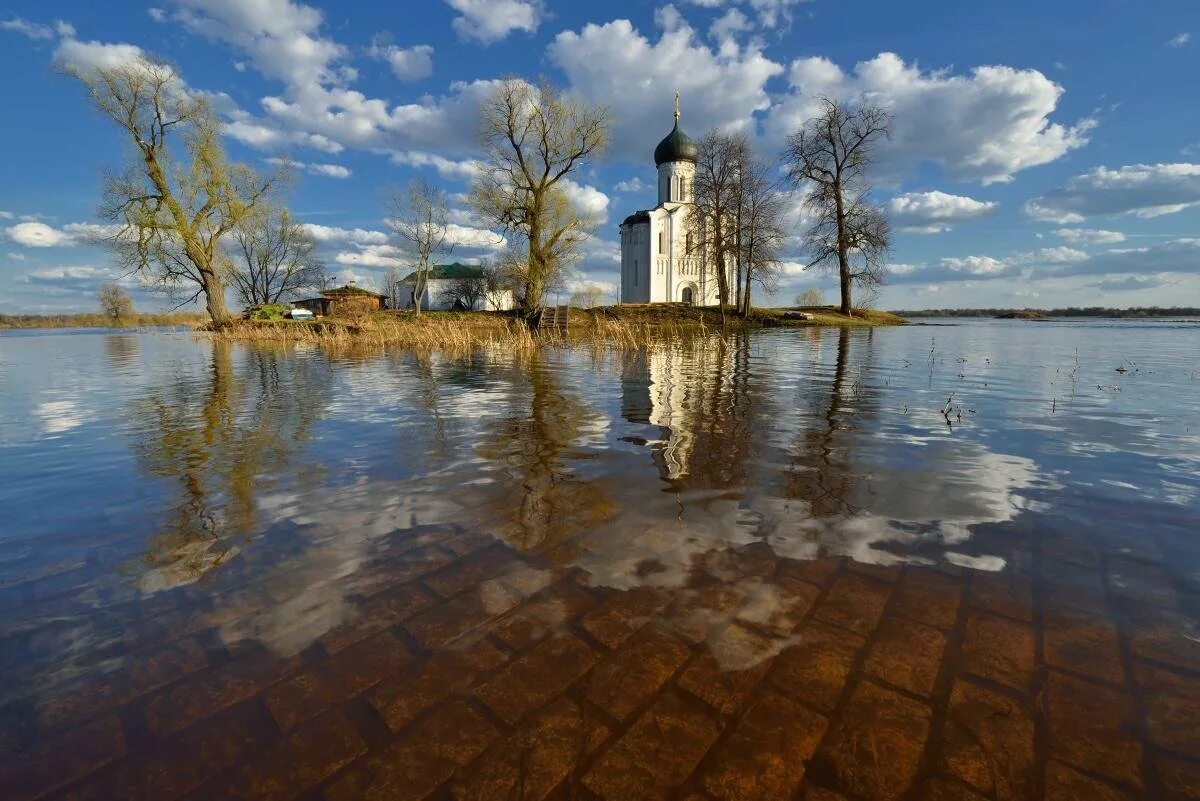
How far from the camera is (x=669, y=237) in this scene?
184 feet

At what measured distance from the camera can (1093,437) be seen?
5586 millimetres

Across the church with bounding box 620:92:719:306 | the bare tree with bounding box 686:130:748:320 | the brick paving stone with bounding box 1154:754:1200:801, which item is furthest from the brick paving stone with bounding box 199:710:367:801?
the church with bounding box 620:92:719:306

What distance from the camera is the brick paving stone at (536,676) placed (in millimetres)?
1876

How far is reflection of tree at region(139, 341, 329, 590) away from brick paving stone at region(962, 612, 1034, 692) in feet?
12.2

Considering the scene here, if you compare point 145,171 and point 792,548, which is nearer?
point 792,548

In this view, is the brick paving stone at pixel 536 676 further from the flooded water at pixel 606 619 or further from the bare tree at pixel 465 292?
the bare tree at pixel 465 292

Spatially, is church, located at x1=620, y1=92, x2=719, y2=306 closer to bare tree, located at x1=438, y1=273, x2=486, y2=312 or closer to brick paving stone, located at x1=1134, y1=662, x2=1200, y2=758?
bare tree, located at x1=438, y1=273, x2=486, y2=312

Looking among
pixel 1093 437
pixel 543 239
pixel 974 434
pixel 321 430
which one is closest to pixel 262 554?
pixel 321 430

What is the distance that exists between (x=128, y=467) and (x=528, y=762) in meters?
5.36

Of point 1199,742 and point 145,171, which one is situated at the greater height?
point 145,171

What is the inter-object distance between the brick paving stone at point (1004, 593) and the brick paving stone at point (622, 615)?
1.49m

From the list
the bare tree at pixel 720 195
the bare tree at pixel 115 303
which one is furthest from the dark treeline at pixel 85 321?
the bare tree at pixel 720 195

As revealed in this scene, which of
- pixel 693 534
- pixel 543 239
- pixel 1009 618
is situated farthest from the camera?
pixel 543 239

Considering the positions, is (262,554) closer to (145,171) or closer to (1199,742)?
(1199,742)
